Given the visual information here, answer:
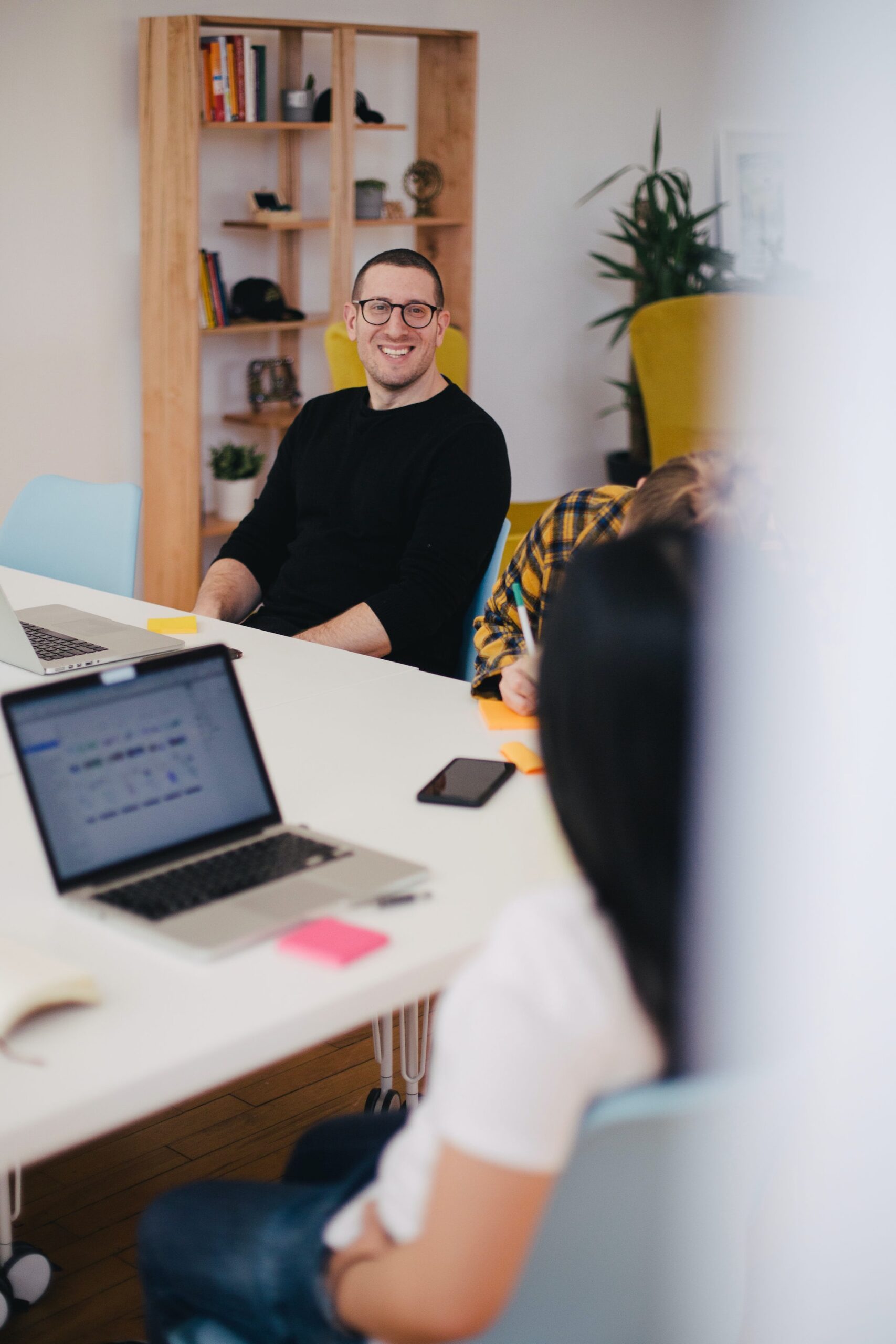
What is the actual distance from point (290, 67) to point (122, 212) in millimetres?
750

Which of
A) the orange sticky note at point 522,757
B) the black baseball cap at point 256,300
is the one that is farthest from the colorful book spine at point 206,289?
the orange sticky note at point 522,757

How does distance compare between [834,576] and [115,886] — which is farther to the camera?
[834,576]

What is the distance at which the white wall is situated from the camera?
4227 millimetres

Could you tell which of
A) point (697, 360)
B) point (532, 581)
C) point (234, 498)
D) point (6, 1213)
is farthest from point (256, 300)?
point (6, 1213)

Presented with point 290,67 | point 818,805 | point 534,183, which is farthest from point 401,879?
point 534,183

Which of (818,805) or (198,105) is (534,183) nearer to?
(198,105)

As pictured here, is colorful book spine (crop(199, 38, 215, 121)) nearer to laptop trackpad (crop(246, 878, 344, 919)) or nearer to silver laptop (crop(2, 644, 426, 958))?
silver laptop (crop(2, 644, 426, 958))

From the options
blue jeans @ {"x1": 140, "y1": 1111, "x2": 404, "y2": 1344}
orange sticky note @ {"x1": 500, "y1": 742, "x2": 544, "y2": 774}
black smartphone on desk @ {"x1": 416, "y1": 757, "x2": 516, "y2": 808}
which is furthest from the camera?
orange sticky note @ {"x1": 500, "y1": 742, "x2": 544, "y2": 774}

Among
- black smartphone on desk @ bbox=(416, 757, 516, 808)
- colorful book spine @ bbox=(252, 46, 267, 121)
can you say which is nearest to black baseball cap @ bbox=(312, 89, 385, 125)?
colorful book spine @ bbox=(252, 46, 267, 121)

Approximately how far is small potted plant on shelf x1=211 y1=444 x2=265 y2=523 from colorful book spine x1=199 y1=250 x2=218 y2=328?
448 millimetres

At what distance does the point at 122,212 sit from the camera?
4426 millimetres

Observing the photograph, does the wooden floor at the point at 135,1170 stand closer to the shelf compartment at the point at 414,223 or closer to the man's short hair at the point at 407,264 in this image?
the man's short hair at the point at 407,264

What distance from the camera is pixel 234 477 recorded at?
459cm

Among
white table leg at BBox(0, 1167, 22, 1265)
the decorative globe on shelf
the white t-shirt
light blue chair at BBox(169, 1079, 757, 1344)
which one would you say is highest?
the decorative globe on shelf
